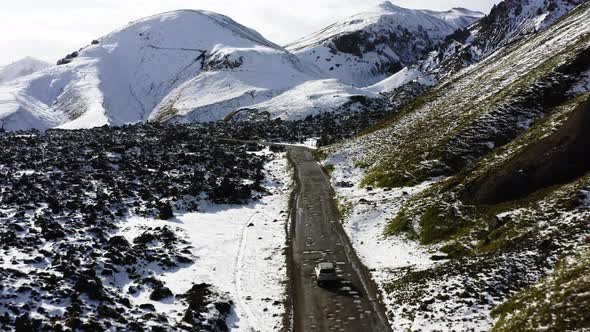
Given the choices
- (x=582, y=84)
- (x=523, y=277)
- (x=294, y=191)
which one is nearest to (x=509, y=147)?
(x=582, y=84)

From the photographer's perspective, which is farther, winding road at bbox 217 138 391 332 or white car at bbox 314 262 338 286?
white car at bbox 314 262 338 286

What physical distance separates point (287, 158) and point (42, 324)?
71.1 meters

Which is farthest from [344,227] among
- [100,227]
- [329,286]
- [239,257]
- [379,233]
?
[100,227]

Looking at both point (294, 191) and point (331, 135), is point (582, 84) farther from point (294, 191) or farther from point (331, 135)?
point (331, 135)

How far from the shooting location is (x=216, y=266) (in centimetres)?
4147

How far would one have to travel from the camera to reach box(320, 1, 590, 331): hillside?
96.6 feet

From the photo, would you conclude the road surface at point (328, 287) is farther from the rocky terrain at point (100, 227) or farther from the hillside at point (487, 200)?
the rocky terrain at point (100, 227)

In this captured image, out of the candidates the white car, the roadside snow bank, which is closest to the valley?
the white car

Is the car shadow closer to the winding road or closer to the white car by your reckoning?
the winding road

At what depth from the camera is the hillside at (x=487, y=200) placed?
29.5 m

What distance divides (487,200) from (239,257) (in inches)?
884

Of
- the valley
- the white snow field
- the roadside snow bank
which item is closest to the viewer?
the valley

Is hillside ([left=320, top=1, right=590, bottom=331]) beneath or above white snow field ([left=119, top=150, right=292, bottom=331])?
above

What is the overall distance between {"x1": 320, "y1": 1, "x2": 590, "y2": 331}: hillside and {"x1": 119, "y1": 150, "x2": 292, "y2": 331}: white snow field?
774cm
